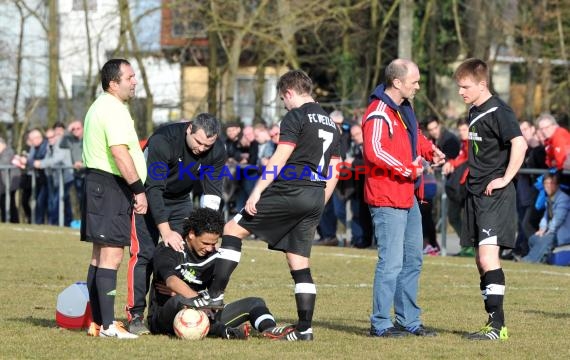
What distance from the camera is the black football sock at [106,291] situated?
9.18 metres

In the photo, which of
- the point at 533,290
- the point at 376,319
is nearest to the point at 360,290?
the point at 533,290

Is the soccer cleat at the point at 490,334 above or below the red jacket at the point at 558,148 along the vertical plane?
below

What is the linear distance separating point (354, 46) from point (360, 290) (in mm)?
22349

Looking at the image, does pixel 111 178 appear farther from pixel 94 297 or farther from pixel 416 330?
pixel 416 330

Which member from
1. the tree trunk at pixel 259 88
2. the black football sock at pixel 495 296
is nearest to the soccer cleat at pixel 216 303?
the black football sock at pixel 495 296

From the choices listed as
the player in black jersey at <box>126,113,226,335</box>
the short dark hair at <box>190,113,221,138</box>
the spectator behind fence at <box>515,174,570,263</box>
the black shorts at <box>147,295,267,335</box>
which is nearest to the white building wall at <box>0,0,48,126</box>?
the spectator behind fence at <box>515,174,570,263</box>

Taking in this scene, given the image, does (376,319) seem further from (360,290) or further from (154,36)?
(154,36)

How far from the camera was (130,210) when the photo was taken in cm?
921

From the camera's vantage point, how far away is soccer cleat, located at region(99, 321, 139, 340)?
9.16 m

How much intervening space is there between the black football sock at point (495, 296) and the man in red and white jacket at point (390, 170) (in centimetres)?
66

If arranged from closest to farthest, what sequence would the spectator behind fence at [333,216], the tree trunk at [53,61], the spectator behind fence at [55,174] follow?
1. the spectator behind fence at [333,216]
2. the spectator behind fence at [55,174]
3. the tree trunk at [53,61]

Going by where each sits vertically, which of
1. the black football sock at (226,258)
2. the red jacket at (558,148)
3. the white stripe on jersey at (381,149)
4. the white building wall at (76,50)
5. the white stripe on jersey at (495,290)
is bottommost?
the white stripe on jersey at (495,290)

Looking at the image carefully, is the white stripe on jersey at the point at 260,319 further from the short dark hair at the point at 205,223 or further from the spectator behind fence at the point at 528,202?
the spectator behind fence at the point at 528,202

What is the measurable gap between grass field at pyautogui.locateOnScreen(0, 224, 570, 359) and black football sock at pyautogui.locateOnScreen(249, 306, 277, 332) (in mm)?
191
